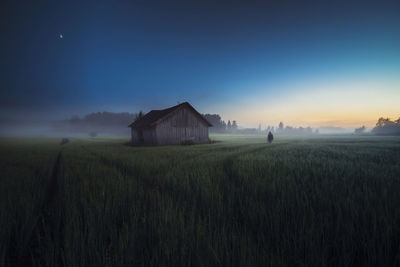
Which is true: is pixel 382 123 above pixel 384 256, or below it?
above

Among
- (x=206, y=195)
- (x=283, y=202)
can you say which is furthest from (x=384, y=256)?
(x=206, y=195)

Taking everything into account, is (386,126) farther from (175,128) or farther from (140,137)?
(140,137)

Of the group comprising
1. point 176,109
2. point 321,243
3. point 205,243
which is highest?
point 176,109

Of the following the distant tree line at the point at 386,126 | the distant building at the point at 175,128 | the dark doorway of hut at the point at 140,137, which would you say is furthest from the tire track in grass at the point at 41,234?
the distant tree line at the point at 386,126

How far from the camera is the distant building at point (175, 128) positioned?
2311 cm

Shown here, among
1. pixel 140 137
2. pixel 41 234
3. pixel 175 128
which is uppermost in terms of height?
pixel 175 128

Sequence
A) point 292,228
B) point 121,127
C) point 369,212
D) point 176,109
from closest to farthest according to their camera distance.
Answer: point 292,228 → point 369,212 → point 176,109 → point 121,127

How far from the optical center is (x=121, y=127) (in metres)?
134

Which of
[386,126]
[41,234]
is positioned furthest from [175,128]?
[386,126]

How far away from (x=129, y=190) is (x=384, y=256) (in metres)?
4.74

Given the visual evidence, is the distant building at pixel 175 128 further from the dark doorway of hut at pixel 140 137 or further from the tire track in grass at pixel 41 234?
the tire track in grass at pixel 41 234

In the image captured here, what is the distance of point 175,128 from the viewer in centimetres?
2439

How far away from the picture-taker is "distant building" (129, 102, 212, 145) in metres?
23.1

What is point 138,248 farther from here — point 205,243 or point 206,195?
point 206,195
